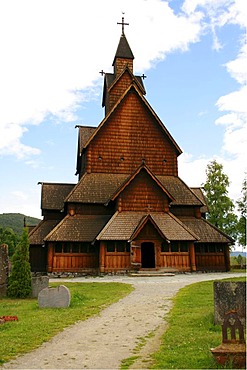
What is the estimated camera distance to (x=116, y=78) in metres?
35.1

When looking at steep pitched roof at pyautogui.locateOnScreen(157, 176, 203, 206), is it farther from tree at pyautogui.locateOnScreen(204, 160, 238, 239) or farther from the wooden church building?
tree at pyautogui.locateOnScreen(204, 160, 238, 239)

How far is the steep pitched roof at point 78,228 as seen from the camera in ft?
84.8

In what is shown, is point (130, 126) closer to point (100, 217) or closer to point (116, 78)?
point (116, 78)

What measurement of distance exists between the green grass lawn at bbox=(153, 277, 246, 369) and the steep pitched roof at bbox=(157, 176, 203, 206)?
60.0ft

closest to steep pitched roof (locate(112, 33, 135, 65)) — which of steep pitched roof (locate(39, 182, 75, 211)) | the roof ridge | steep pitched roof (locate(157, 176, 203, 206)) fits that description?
steep pitched roof (locate(157, 176, 203, 206))

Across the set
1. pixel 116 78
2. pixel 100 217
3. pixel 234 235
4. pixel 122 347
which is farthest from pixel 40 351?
pixel 234 235

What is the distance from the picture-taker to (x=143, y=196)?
27.6 meters

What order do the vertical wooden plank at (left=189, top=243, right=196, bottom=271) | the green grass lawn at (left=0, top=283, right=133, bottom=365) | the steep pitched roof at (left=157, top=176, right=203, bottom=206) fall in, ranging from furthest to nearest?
1. the steep pitched roof at (left=157, top=176, right=203, bottom=206)
2. the vertical wooden plank at (left=189, top=243, right=196, bottom=271)
3. the green grass lawn at (left=0, top=283, right=133, bottom=365)

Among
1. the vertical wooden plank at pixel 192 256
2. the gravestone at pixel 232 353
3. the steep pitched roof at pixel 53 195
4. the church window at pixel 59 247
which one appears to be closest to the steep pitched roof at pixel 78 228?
the church window at pixel 59 247

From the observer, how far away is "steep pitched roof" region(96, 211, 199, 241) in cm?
2495

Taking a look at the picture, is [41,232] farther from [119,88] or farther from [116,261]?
[119,88]

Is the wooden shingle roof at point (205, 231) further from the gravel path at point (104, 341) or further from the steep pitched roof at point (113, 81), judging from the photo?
the gravel path at point (104, 341)

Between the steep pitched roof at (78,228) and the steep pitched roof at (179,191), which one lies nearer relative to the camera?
the steep pitched roof at (78,228)

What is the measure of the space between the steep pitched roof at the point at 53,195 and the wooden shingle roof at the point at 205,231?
1005 centimetres
